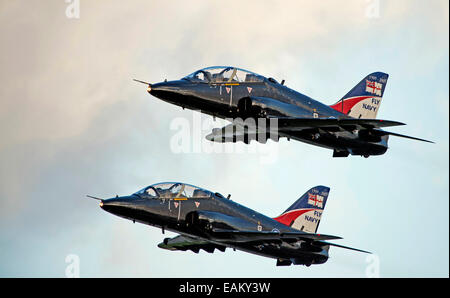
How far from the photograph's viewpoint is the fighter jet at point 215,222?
183 ft

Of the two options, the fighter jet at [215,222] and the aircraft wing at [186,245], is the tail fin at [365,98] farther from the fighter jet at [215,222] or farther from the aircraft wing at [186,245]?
the aircraft wing at [186,245]

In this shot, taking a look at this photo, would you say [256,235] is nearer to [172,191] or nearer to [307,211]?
[172,191]

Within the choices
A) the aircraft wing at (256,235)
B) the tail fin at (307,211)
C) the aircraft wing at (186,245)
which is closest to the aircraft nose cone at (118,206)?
the aircraft wing at (256,235)

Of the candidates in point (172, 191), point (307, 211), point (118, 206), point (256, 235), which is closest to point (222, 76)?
point (172, 191)

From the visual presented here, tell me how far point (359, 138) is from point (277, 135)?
435 centimetres

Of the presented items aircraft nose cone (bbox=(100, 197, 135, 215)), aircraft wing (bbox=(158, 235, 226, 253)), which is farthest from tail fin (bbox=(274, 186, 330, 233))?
aircraft nose cone (bbox=(100, 197, 135, 215))

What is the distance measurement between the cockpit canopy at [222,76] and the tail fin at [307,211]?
344 inches

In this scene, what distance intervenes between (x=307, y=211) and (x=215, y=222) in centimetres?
865

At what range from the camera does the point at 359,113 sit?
62875 mm

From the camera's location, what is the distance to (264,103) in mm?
56594

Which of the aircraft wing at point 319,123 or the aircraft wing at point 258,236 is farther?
the aircraft wing at point 319,123

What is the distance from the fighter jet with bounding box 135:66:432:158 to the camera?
56.2 m

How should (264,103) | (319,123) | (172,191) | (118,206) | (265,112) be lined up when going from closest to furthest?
(118,206) < (265,112) < (264,103) < (172,191) < (319,123)
